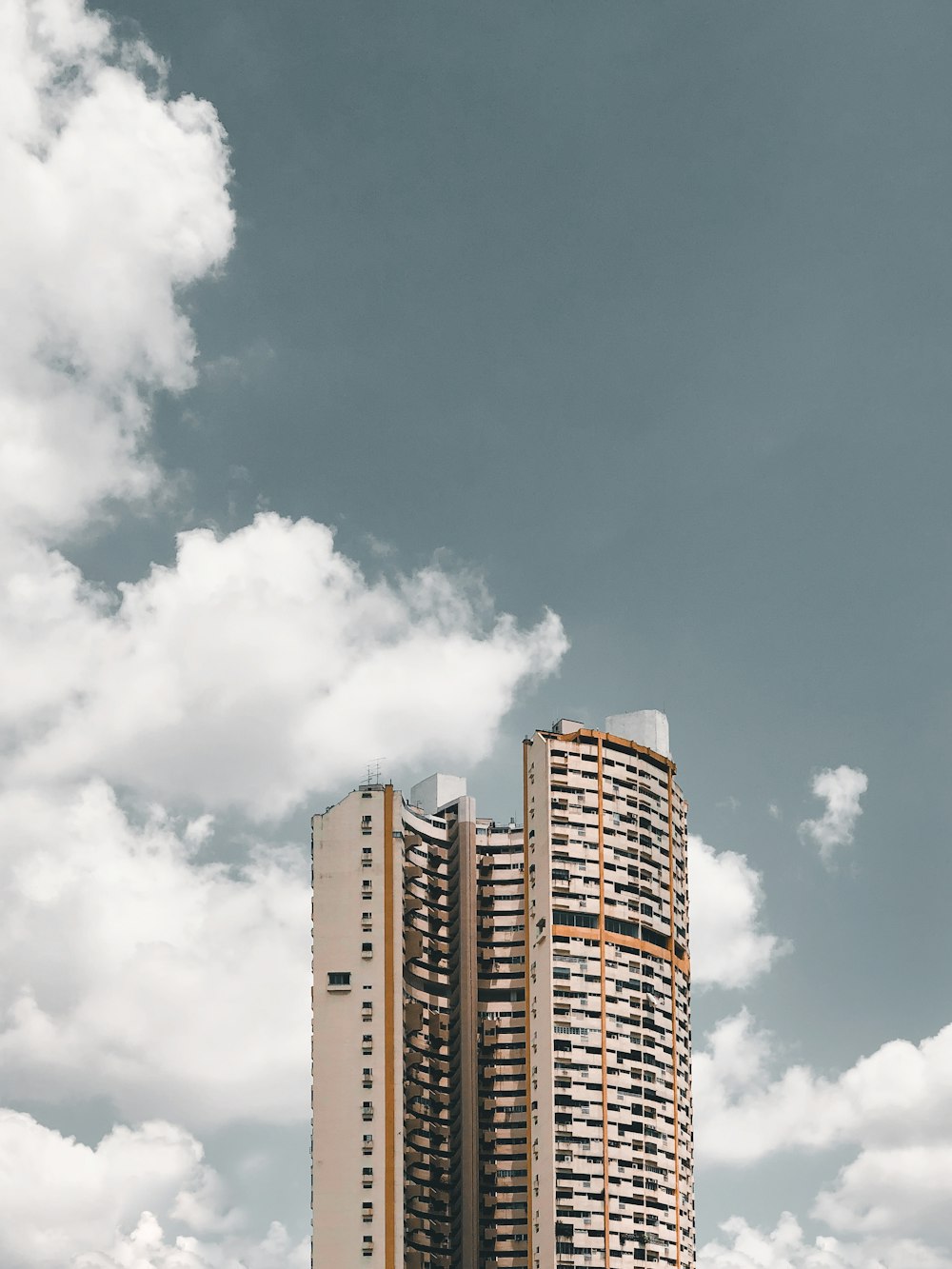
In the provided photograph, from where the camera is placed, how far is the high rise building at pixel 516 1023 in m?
173

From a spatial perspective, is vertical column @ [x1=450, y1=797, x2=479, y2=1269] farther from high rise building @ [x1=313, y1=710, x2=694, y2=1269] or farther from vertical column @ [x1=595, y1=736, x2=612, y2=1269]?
vertical column @ [x1=595, y1=736, x2=612, y2=1269]

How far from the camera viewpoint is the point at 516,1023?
190125 millimetres

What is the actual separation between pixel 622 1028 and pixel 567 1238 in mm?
20473

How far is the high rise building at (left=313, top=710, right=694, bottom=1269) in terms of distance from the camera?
173125 mm

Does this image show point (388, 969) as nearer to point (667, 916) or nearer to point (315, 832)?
point (315, 832)

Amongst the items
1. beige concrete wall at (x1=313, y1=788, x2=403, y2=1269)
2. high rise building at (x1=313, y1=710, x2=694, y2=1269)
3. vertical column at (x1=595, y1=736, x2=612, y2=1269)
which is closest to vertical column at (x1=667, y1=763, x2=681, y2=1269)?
high rise building at (x1=313, y1=710, x2=694, y2=1269)

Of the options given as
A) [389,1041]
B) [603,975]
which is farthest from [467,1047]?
[603,975]

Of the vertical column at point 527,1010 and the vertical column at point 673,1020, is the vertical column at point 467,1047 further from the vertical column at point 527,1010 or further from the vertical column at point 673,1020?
the vertical column at point 673,1020

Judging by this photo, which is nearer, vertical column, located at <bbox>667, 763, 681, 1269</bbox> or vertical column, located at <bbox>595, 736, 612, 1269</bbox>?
vertical column, located at <bbox>595, 736, 612, 1269</bbox>

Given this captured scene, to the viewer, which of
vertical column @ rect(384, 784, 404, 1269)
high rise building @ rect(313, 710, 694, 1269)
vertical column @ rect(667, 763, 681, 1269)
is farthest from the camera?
vertical column @ rect(667, 763, 681, 1269)

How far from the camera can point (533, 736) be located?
191 meters

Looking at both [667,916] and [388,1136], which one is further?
[667,916]

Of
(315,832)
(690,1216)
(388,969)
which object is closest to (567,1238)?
(690,1216)

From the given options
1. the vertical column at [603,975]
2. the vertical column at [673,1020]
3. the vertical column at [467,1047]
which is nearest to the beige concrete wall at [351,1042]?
the vertical column at [467,1047]
